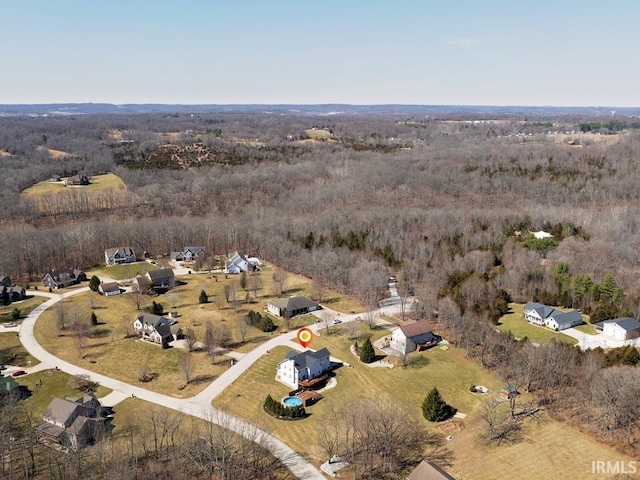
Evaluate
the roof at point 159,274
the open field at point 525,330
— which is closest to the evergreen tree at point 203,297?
the roof at point 159,274

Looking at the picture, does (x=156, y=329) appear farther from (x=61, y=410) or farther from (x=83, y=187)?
(x=83, y=187)

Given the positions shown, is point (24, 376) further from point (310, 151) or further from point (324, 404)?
point (310, 151)

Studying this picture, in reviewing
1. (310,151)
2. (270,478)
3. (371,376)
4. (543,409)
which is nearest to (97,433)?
(270,478)

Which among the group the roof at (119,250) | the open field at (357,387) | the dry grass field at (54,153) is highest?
the dry grass field at (54,153)

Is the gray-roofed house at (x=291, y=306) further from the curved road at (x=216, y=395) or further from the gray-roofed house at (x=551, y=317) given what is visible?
the gray-roofed house at (x=551, y=317)

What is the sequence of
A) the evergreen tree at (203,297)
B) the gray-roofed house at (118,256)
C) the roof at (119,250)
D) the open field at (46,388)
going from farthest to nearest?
the roof at (119,250)
the gray-roofed house at (118,256)
the evergreen tree at (203,297)
the open field at (46,388)

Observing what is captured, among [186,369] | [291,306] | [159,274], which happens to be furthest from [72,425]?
[159,274]

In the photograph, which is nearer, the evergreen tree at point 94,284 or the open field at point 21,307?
the open field at point 21,307
